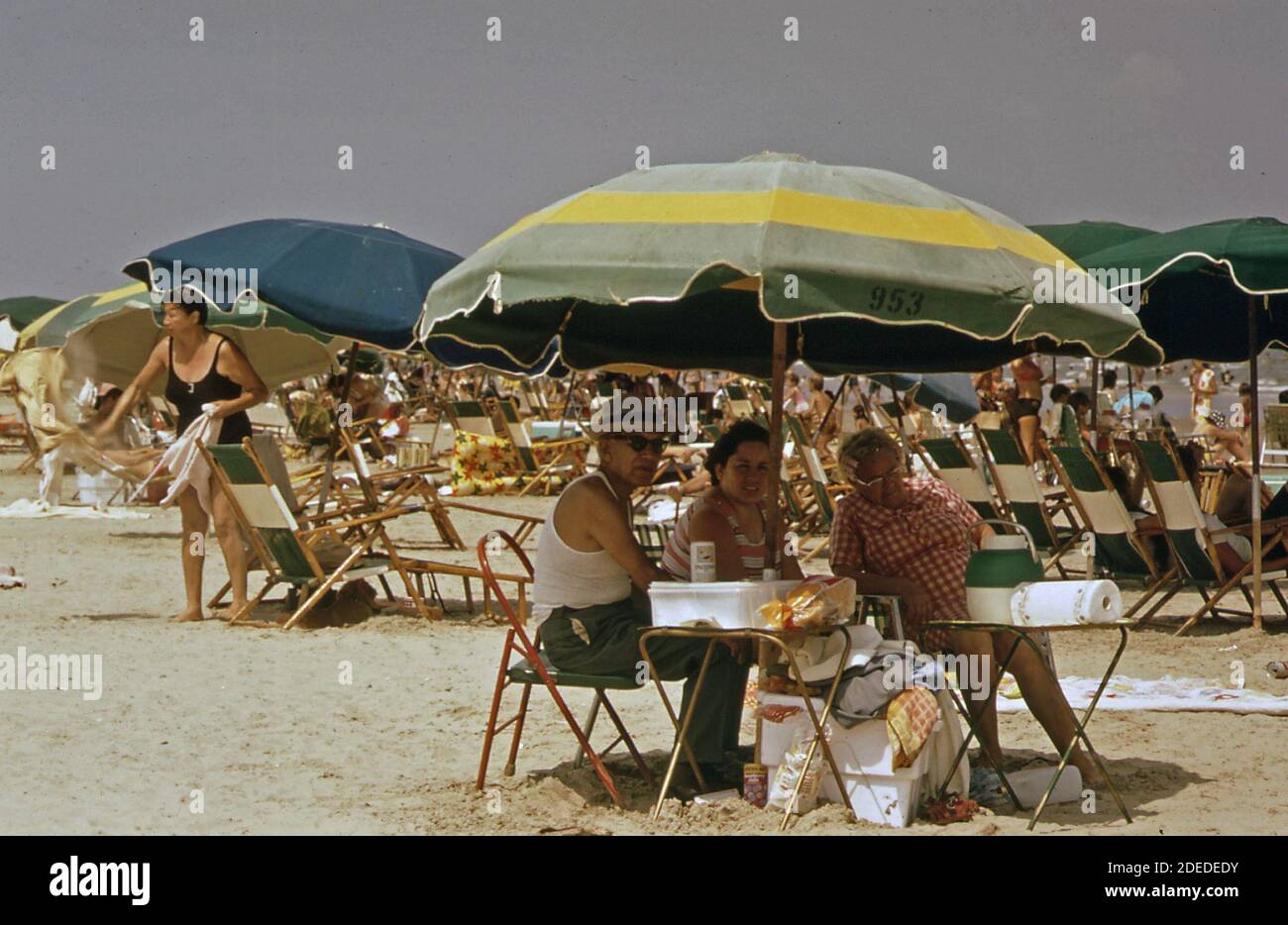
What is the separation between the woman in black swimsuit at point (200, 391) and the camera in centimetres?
862

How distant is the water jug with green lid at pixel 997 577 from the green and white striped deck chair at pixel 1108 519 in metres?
3.81

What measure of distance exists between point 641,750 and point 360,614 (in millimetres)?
3225

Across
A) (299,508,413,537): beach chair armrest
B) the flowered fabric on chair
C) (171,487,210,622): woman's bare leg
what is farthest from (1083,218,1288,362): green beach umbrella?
the flowered fabric on chair

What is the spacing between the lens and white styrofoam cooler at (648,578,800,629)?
480 cm

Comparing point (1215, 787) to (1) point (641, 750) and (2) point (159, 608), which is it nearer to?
(1) point (641, 750)

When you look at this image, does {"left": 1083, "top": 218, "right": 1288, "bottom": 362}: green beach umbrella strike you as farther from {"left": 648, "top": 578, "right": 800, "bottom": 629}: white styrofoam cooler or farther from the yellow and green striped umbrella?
{"left": 648, "top": 578, "right": 800, "bottom": 629}: white styrofoam cooler

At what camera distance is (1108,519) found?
8984mm

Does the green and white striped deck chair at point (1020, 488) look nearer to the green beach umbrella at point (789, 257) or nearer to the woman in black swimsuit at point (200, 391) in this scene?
the woman in black swimsuit at point (200, 391)

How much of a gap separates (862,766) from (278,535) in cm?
420

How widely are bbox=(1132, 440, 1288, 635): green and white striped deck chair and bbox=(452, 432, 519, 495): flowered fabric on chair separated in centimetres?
985

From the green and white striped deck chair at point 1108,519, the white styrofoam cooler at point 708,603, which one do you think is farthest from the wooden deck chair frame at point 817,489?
the white styrofoam cooler at point 708,603

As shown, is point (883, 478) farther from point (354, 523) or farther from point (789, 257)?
point (354, 523)

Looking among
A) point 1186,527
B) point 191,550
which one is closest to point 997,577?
point 1186,527

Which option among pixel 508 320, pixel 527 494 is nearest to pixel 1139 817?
pixel 508 320
